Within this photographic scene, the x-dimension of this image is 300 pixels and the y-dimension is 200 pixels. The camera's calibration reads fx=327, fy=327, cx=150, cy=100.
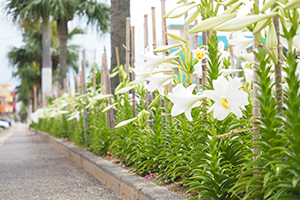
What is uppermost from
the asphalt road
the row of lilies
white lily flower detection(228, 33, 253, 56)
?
white lily flower detection(228, 33, 253, 56)

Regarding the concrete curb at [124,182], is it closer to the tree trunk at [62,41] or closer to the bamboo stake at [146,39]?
the bamboo stake at [146,39]

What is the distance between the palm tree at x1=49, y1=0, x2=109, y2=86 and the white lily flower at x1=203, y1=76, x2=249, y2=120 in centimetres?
1376

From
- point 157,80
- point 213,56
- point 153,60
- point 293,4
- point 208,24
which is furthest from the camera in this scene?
point 157,80

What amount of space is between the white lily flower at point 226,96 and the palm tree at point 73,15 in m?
13.8

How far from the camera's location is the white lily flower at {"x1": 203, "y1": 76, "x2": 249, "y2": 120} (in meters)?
1.61

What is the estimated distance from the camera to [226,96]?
5.36ft

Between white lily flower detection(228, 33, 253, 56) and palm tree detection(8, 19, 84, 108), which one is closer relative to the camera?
white lily flower detection(228, 33, 253, 56)

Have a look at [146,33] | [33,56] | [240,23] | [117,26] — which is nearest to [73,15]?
[33,56]

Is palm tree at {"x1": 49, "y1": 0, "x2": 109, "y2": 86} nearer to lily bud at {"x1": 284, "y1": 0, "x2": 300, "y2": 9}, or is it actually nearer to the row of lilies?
the row of lilies

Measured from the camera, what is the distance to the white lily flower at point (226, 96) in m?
1.61

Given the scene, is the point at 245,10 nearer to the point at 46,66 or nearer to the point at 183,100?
the point at 183,100

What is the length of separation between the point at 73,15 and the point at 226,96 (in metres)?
15.0

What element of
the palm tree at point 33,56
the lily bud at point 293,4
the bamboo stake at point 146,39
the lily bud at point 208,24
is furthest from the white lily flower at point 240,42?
the palm tree at point 33,56

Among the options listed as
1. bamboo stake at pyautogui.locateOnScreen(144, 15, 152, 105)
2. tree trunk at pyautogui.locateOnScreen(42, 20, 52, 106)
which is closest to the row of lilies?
bamboo stake at pyautogui.locateOnScreen(144, 15, 152, 105)
